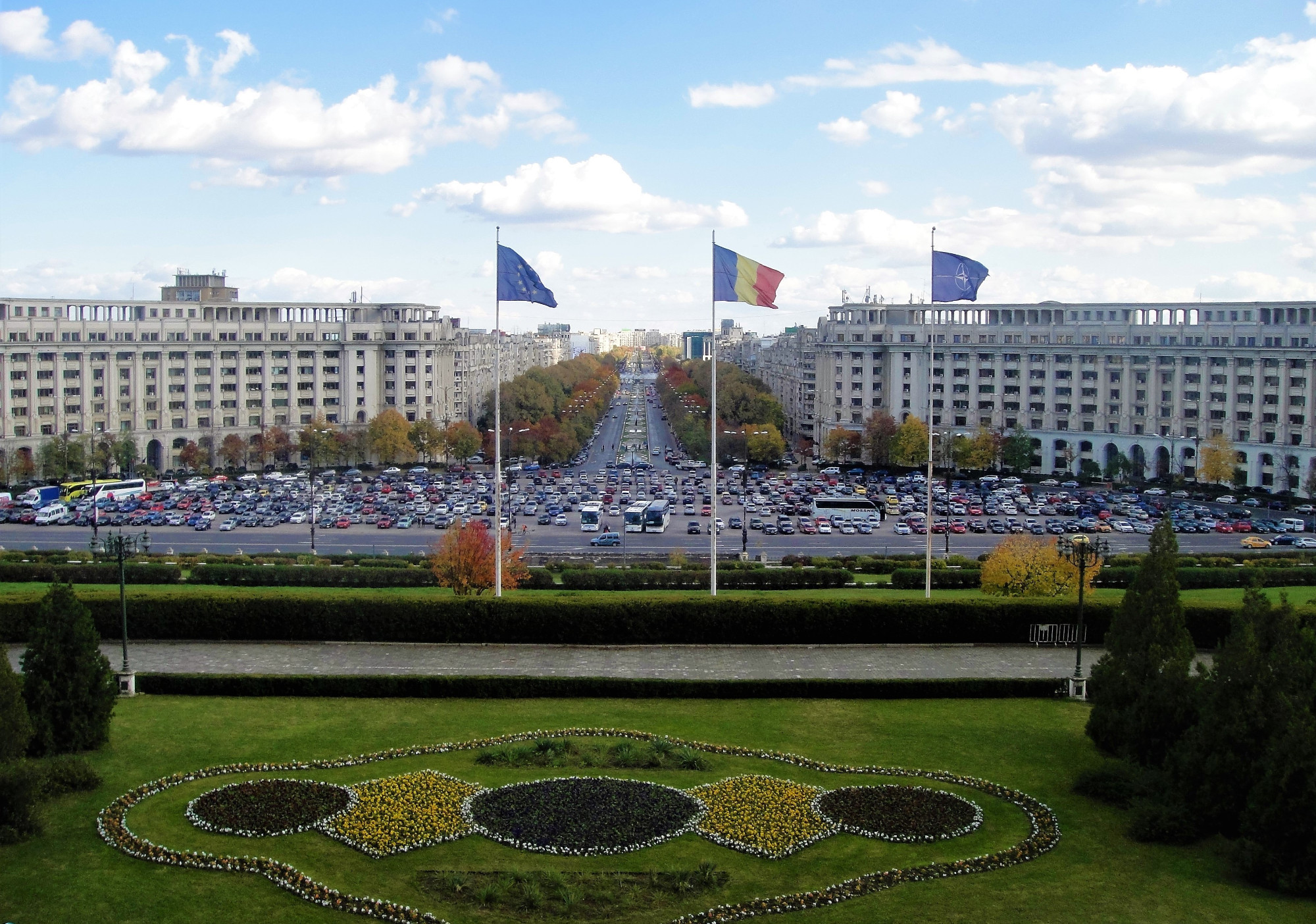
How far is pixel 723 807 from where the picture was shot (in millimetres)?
19922

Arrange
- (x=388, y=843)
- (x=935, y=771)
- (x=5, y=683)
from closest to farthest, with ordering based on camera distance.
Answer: (x=388, y=843)
(x=5, y=683)
(x=935, y=771)

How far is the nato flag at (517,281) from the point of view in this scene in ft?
108

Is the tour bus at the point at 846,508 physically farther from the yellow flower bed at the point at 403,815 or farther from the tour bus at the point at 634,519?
the yellow flower bed at the point at 403,815

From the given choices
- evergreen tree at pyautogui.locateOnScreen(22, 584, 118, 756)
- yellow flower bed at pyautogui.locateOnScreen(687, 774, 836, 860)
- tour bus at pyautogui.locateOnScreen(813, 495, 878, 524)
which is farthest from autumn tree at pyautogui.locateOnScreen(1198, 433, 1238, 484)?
evergreen tree at pyautogui.locateOnScreen(22, 584, 118, 756)

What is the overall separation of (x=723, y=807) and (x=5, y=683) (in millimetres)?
12094

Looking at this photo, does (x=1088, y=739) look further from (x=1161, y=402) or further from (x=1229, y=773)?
(x=1161, y=402)

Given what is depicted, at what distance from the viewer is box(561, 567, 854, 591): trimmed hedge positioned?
1638 inches

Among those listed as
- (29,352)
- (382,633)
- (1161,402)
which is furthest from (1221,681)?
(29,352)

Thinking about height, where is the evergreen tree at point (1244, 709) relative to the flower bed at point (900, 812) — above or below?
above

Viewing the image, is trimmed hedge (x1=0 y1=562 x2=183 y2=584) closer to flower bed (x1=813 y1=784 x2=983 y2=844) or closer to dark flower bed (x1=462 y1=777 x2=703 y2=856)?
dark flower bed (x1=462 y1=777 x2=703 y2=856)

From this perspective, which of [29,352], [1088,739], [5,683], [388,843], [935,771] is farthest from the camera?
[29,352]

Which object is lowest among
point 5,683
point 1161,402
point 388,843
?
point 388,843

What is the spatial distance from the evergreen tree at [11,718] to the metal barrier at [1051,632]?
2490 cm

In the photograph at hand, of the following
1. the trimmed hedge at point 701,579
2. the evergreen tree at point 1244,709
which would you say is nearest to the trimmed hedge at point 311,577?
the trimmed hedge at point 701,579
